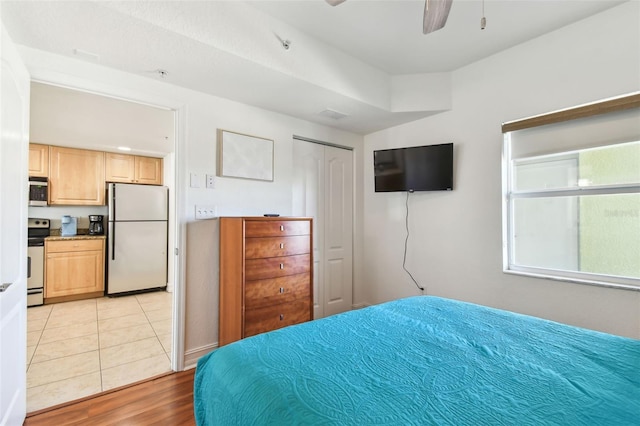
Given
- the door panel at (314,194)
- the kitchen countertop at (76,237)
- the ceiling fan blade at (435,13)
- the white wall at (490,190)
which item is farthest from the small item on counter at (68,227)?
the ceiling fan blade at (435,13)

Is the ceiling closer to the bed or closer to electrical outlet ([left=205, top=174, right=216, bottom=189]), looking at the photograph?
electrical outlet ([left=205, top=174, right=216, bottom=189])

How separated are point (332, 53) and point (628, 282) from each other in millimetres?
2687

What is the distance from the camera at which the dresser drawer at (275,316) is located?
221cm

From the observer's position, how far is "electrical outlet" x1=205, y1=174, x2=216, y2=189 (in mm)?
2498

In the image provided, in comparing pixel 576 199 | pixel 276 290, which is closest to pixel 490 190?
pixel 576 199

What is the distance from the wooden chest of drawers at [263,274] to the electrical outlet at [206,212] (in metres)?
0.11

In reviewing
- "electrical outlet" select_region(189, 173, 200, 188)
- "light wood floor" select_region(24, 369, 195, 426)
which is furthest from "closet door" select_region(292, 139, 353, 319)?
"light wood floor" select_region(24, 369, 195, 426)

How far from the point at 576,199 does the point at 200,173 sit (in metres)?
2.94

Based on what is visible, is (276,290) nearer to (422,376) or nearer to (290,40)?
(422,376)

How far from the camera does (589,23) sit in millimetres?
2068

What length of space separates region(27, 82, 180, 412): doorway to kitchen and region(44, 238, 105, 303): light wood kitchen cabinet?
0.49ft

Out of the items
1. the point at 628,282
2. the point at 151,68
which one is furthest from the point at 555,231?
the point at 151,68

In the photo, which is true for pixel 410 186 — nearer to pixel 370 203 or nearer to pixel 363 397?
pixel 370 203

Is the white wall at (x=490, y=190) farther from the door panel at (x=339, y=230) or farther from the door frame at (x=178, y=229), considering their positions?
the door frame at (x=178, y=229)
